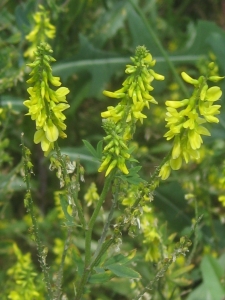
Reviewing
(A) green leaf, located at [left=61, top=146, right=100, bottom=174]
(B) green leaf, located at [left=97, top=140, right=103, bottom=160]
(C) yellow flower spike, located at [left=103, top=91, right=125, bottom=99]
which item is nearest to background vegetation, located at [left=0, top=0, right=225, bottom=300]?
(A) green leaf, located at [left=61, top=146, right=100, bottom=174]

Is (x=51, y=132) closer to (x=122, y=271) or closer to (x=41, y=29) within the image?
(x=122, y=271)

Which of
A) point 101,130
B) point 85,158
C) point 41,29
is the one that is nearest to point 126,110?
point 41,29

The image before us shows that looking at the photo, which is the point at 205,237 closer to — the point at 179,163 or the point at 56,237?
the point at 56,237

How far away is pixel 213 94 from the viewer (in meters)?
0.92

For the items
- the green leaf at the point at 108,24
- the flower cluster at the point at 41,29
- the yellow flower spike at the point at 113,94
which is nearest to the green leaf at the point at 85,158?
the flower cluster at the point at 41,29

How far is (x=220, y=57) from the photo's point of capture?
2.18 metres

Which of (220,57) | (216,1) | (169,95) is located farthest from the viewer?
(216,1)

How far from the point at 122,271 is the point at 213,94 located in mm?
391

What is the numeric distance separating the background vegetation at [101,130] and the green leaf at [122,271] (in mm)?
449

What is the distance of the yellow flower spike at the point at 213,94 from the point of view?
3.00 feet

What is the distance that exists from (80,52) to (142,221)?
1.12 m

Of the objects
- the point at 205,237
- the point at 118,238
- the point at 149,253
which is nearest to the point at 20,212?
the point at 205,237

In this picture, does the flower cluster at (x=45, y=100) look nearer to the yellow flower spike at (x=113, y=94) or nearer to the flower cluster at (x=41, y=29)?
the yellow flower spike at (x=113, y=94)

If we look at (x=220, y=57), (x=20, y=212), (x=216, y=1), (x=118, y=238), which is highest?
(x=216, y=1)
